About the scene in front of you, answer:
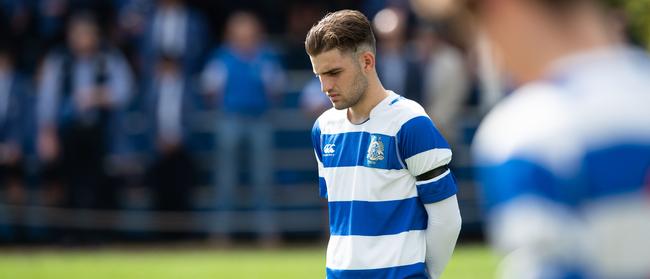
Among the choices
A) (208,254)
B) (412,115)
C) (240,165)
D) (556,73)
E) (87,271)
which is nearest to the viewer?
(556,73)

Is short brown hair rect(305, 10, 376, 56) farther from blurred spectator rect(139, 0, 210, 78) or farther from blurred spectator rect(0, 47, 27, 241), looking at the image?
blurred spectator rect(0, 47, 27, 241)

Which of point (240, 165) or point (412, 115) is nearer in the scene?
point (412, 115)

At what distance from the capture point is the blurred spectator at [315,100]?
43.0 ft

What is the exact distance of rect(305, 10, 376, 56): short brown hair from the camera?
197 inches

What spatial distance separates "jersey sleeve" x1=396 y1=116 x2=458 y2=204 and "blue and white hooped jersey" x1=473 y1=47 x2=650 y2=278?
108 inches

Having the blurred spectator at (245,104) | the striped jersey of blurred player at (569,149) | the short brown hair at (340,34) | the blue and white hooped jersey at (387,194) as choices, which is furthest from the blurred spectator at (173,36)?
the striped jersey of blurred player at (569,149)

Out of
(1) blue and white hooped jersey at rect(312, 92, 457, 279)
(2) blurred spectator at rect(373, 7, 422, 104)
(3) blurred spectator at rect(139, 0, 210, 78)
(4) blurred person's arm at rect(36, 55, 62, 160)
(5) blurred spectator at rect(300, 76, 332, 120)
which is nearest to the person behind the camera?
(1) blue and white hooped jersey at rect(312, 92, 457, 279)

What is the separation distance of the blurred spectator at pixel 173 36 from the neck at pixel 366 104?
9.70 m

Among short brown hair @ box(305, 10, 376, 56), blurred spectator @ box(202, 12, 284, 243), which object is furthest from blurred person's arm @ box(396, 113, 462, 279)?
blurred spectator @ box(202, 12, 284, 243)

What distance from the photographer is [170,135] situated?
14.4m

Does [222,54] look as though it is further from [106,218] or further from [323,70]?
[323,70]

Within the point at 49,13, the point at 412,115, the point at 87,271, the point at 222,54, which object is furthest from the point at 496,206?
the point at 49,13

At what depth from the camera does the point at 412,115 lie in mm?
4891

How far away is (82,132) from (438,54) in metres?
4.71
